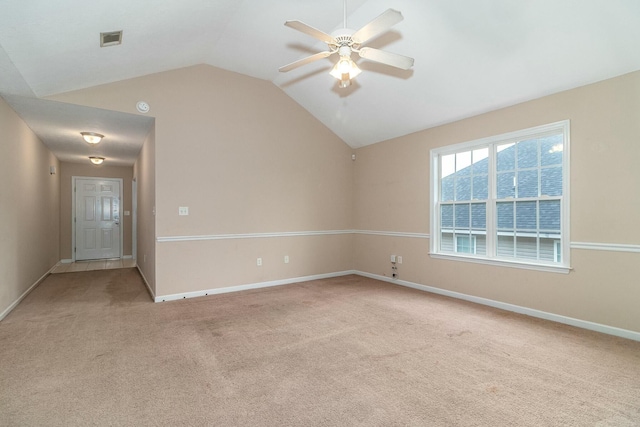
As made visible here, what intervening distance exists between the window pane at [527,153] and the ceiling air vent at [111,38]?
14.6 ft

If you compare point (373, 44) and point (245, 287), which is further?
point (245, 287)

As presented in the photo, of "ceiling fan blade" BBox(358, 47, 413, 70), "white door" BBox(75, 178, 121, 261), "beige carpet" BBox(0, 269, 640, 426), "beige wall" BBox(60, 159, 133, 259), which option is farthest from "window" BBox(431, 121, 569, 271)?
"white door" BBox(75, 178, 121, 261)

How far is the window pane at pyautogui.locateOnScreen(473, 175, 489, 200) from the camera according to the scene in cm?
426

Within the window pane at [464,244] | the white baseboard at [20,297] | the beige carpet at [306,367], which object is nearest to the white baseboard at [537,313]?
the beige carpet at [306,367]

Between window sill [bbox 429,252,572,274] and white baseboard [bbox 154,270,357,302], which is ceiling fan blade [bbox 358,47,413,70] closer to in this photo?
window sill [bbox 429,252,572,274]

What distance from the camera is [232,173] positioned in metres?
4.84

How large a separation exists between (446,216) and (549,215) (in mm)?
1352

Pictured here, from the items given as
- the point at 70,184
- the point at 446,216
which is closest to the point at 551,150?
the point at 446,216

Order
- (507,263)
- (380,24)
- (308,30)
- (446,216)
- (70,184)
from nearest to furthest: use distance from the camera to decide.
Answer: (380,24), (308,30), (507,263), (446,216), (70,184)

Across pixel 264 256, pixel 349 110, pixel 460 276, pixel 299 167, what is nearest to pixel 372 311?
pixel 460 276

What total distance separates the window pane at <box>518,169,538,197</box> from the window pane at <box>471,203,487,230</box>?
50 cm

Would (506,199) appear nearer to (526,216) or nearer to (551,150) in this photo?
(526,216)

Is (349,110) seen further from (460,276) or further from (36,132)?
(36,132)

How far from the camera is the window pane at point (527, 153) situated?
377 centimetres
